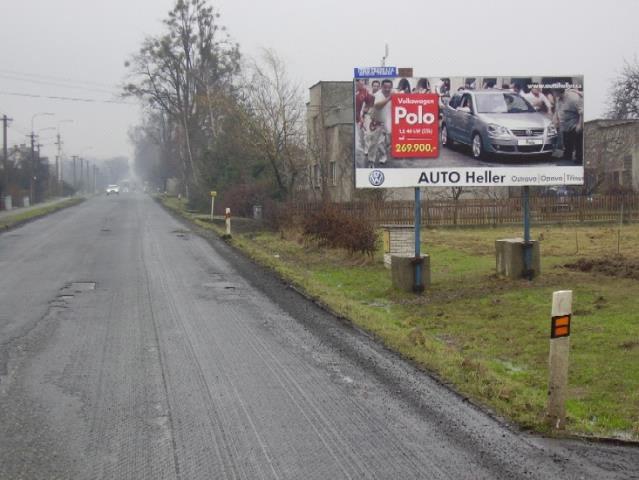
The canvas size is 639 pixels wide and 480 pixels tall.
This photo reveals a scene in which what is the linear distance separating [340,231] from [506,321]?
1079 cm

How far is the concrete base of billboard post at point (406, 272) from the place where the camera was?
15.9 meters

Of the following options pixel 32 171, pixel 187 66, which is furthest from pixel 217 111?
pixel 32 171

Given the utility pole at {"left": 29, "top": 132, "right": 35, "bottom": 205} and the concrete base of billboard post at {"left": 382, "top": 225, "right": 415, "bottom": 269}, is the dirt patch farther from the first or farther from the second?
the utility pole at {"left": 29, "top": 132, "right": 35, "bottom": 205}

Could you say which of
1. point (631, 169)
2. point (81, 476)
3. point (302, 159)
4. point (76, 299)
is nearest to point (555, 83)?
point (76, 299)

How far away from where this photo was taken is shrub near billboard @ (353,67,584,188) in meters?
15.9

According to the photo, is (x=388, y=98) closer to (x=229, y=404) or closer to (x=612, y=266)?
(x=612, y=266)

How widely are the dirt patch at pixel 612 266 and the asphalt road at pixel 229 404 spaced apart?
6.16 metres

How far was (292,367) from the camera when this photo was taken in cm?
935

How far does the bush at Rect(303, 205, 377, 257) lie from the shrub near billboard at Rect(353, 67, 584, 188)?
5.89 meters

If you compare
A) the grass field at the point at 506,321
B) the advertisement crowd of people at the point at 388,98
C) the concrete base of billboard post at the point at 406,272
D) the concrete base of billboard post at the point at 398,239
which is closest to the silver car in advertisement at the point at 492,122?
the advertisement crowd of people at the point at 388,98

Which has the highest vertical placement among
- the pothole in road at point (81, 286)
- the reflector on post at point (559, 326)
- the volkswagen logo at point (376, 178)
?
the volkswagen logo at point (376, 178)

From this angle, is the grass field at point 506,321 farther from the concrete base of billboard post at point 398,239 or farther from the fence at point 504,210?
the fence at point 504,210

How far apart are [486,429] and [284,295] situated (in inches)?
349

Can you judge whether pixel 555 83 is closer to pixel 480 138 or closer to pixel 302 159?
pixel 480 138
